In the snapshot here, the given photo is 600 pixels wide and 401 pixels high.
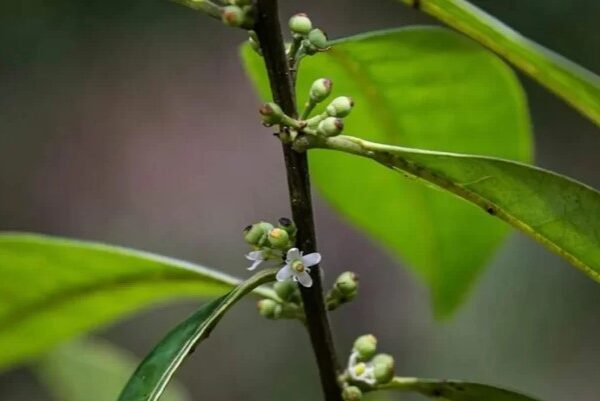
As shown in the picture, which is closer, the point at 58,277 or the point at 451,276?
the point at 58,277

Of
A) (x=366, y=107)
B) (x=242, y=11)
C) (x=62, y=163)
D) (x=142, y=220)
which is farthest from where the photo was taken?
(x=62, y=163)

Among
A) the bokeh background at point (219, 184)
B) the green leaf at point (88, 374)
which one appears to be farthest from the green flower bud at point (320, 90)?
the bokeh background at point (219, 184)

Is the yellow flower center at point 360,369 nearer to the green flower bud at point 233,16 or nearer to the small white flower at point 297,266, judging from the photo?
the small white flower at point 297,266

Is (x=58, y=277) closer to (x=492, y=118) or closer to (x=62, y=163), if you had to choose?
(x=492, y=118)

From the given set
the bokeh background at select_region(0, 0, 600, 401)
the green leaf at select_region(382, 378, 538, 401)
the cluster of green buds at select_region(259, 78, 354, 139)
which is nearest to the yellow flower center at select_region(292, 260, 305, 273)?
the cluster of green buds at select_region(259, 78, 354, 139)

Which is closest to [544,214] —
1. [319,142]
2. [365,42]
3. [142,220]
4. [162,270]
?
[319,142]

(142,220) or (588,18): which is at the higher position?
(588,18)
